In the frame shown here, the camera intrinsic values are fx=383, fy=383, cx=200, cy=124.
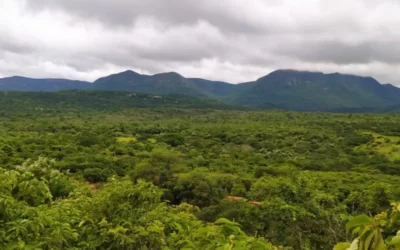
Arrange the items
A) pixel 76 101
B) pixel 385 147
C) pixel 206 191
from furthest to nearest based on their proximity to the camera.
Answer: pixel 76 101
pixel 385 147
pixel 206 191

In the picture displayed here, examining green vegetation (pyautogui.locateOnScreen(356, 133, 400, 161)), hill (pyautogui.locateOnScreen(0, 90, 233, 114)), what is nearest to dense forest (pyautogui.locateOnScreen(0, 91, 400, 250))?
green vegetation (pyautogui.locateOnScreen(356, 133, 400, 161))

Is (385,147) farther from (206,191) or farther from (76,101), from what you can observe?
(76,101)

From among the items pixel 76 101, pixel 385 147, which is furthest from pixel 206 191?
pixel 76 101

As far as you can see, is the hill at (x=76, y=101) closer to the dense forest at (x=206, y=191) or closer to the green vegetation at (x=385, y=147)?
the dense forest at (x=206, y=191)

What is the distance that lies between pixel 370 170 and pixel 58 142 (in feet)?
111

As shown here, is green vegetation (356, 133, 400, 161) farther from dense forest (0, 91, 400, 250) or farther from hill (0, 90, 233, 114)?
hill (0, 90, 233, 114)

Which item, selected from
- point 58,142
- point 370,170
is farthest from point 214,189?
point 58,142

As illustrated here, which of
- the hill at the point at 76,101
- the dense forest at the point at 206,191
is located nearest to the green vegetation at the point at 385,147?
the dense forest at the point at 206,191

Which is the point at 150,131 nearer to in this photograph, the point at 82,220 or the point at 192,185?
the point at 192,185

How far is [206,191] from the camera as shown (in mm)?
24344

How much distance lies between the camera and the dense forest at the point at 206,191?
4.35 metres

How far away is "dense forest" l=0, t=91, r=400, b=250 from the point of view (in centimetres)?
435


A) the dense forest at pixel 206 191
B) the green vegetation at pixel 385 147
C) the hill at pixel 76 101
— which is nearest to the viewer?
the dense forest at pixel 206 191

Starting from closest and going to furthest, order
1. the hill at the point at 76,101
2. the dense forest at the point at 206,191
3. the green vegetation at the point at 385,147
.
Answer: the dense forest at the point at 206,191
the green vegetation at the point at 385,147
the hill at the point at 76,101
